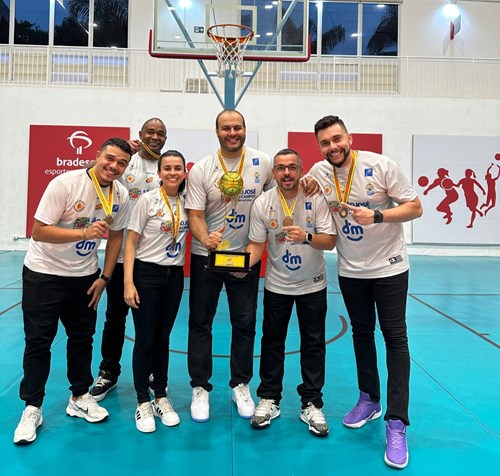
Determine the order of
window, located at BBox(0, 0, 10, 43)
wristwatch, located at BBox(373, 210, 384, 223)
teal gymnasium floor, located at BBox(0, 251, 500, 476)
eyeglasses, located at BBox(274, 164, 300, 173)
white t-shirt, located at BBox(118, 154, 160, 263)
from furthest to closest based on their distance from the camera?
window, located at BBox(0, 0, 10, 43) → white t-shirt, located at BBox(118, 154, 160, 263) → eyeglasses, located at BBox(274, 164, 300, 173) → wristwatch, located at BBox(373, 210, 384, 223) → teal gymnasium floor, located at BBox(0, 251, 500, 476)

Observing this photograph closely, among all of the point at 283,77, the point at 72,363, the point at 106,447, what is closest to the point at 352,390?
the point at 106,447

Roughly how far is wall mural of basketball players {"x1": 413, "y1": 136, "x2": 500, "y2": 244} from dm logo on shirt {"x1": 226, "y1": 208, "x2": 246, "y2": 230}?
9452mm

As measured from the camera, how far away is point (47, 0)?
41.6 ft

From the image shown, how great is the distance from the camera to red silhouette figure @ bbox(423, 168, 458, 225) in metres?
11.1

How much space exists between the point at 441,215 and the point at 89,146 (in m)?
9.52

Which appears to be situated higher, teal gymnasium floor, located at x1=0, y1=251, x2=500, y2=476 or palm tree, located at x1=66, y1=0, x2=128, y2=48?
palm tree, located at x1=66, y1=0, x2=128, y2=48

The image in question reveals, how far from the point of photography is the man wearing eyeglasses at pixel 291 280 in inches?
104

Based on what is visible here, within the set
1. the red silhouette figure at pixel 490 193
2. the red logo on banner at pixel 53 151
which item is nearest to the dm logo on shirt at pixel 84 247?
the red logo on banner at pixel 53 151

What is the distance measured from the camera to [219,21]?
7.44m

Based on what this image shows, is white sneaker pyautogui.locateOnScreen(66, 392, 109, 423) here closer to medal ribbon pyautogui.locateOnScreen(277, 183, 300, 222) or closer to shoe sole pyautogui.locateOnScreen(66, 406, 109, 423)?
shoe sole pyautogui.locateOnScreen(66, 406, 109, 423)

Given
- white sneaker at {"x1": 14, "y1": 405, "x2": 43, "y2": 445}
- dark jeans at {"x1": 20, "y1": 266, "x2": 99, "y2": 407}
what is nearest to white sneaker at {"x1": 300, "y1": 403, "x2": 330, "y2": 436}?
dark jeans at {"x1": 20, "y1": 266, "x2": 99, "y2": 407}

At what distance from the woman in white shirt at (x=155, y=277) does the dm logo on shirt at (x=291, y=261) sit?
0.71 metres

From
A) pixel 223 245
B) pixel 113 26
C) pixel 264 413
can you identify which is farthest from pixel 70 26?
pixel 264 413

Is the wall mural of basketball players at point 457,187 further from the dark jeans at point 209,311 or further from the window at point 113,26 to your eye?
the dark jeans at point 209,311
